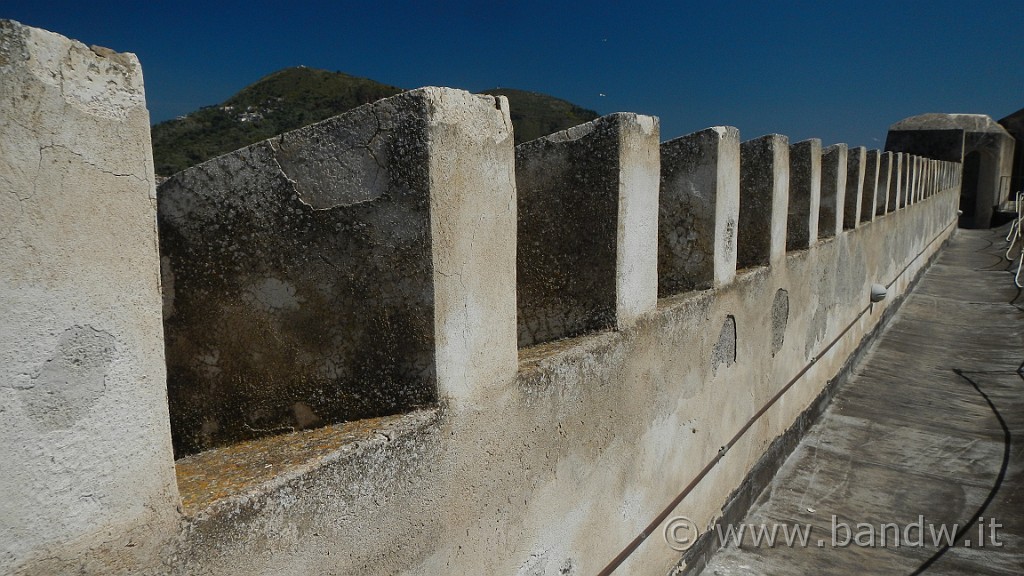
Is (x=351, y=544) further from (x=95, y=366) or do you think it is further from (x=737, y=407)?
(x=737, y=407)

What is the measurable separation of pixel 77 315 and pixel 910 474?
4.13m

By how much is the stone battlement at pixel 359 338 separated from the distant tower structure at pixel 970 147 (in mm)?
22781

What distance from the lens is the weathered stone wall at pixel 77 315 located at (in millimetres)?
927

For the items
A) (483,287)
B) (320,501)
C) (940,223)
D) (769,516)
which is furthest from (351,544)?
(940,223)

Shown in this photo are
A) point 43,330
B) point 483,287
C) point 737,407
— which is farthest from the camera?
point 737,407

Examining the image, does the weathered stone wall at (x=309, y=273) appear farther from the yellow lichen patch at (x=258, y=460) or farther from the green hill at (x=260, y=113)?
the green hill at (x=260, y=113)

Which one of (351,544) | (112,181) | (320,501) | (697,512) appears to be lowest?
(697,512)

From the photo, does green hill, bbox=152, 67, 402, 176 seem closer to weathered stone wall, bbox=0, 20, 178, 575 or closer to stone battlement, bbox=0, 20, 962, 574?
stone battlement, bbox=0, 20, 962, 574

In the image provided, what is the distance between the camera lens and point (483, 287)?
68.2 inches

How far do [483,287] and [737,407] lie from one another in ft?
7.07

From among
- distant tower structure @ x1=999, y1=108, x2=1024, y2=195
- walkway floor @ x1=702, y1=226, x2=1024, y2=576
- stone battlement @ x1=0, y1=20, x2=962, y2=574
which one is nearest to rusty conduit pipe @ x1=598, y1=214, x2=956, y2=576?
stone battlement @ x1=0, y1=20, x2=962, y2=574

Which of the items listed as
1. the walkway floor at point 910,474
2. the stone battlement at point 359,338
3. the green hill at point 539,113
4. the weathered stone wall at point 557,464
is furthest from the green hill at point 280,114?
the stone battlement at point 359,338

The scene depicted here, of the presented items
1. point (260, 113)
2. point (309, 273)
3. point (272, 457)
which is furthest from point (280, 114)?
point (272, 457)

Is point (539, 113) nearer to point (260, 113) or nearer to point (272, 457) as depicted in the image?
point (260, 113)
